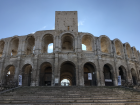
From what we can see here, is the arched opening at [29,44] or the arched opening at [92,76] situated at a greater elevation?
the arched opening at [29,44]

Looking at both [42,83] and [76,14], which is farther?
[76,14]

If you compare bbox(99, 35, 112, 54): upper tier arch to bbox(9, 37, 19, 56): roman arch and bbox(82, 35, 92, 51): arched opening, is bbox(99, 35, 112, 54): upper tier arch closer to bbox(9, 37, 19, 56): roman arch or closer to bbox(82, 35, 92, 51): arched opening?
bbox(82, 35, 92, 51): arched opening

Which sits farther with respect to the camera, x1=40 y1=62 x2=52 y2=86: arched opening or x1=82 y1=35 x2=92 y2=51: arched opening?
x1=82 y1=35 x2=92 y2=51: arched opening

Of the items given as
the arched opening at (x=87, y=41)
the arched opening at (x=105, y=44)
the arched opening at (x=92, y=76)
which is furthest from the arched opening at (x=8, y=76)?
the arched opening at (x=105, y=44)

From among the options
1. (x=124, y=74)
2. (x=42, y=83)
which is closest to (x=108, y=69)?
(x=124, y=74)

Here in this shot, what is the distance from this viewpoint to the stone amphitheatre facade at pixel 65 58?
22.7 metres

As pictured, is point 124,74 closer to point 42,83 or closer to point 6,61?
point 42,83

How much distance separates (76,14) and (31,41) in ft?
41.3

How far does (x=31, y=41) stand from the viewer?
2795cm

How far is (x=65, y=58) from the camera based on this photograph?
2302cm

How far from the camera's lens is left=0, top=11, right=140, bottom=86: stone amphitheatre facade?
74.4 feet

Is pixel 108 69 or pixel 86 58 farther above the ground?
pixel 86 58

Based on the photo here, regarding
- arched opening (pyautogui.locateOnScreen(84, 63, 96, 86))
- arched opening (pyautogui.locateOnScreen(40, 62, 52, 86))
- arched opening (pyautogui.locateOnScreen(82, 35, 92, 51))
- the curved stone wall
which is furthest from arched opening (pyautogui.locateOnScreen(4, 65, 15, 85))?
arched opening (pyautogui.locateOnScreen(82, 35, 92, 51))

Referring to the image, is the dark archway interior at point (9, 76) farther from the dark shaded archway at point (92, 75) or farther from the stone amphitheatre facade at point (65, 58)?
the dark shaded archway at point (92, 75)
